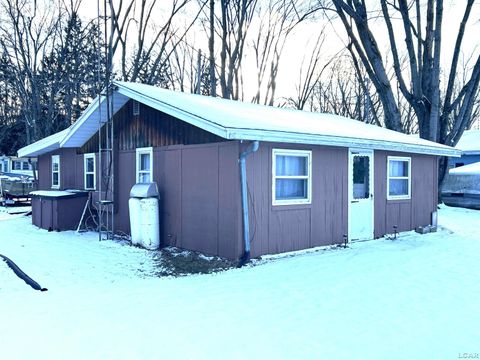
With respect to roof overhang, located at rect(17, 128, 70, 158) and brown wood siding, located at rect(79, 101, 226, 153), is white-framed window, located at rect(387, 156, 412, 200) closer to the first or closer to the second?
brown wood siding, located at rect(79, 101, 226, 153)

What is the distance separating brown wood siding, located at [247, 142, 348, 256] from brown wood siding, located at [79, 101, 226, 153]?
1.02m

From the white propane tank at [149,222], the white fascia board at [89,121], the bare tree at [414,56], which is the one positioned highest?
the bare tree at [414,56]

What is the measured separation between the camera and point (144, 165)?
9.52 m

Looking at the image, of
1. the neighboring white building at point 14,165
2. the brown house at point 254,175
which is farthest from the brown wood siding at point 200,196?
the neighboring white building at point 14,165

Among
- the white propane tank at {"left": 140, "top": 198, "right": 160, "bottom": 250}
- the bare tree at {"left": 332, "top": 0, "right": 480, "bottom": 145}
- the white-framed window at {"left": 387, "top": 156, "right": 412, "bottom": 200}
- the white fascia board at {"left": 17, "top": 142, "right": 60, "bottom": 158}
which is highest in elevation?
the bare tree at {"left": 332, "top": 0, "right": 480, "bottom": 145}

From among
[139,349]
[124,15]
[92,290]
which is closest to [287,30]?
[124,15]

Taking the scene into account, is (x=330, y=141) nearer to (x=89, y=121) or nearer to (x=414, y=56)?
(x=89, y=121)

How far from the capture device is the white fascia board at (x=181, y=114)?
6.32 metres

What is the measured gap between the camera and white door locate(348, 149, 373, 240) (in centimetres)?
876

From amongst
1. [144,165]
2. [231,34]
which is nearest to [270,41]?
[231,34]

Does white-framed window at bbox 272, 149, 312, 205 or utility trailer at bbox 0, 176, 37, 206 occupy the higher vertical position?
white-framed window at bbox 272, 149, 312, 205

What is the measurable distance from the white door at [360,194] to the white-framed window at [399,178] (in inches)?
30.0

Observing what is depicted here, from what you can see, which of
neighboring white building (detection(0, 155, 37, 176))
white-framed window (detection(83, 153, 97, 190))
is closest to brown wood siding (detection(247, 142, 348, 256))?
white-framed window (detection(83, 153, 97, 190))

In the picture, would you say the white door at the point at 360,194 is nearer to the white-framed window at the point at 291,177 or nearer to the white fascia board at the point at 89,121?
the white-framed window at the point at 291,177
